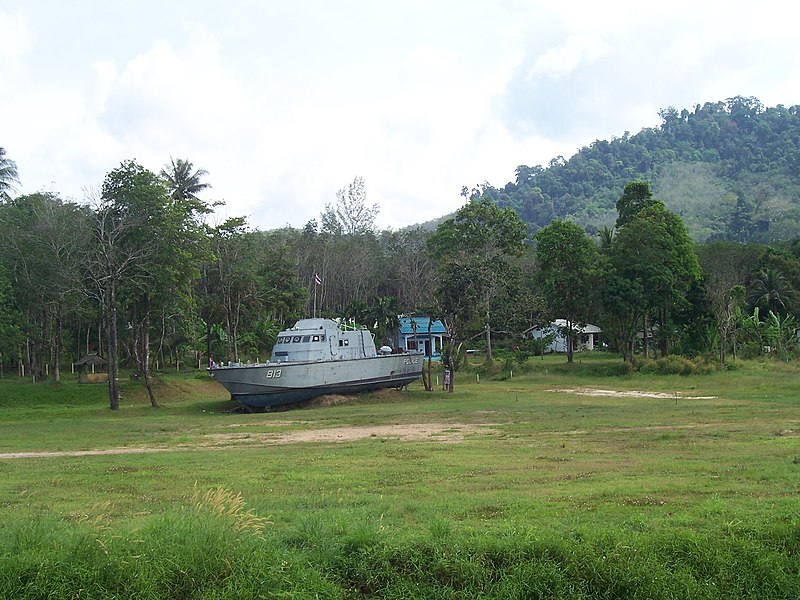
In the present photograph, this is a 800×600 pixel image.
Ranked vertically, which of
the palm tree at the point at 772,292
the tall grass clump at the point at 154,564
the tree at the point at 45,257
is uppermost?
the tree at the point at 45,257

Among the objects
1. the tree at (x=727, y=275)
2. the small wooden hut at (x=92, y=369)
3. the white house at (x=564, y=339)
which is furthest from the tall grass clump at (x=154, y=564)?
the white house at (x=564, y=339)

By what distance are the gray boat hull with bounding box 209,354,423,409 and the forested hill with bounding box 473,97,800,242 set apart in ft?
243

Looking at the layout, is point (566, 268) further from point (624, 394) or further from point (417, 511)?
point (417, 511)

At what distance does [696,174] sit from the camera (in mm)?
157000

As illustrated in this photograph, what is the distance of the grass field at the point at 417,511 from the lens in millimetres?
6590

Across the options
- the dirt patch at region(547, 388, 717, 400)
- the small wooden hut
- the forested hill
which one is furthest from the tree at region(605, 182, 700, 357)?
the forested hill

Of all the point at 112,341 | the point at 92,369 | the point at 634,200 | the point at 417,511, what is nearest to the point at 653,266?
the point at 634,200

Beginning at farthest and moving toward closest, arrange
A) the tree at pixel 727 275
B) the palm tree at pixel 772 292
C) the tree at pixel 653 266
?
the palm tree at pixel 772 292
the tree at pixel 653 266
the tree at pixel 727 275

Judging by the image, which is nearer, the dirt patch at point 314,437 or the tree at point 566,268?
the dirt patch at point 314,437

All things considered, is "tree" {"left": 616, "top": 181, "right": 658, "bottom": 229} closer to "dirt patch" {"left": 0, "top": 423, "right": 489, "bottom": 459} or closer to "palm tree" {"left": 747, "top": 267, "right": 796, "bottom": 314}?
"palm tree" {"left": 747, "top": 267, "right": 796, "bottom": 314}

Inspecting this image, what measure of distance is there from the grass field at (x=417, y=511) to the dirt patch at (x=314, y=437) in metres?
0.10

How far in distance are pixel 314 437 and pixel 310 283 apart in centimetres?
4252

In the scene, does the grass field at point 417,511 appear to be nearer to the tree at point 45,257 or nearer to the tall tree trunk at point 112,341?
the tall tree trunk at point 112,341

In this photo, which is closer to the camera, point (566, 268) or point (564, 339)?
point (566, 268)
